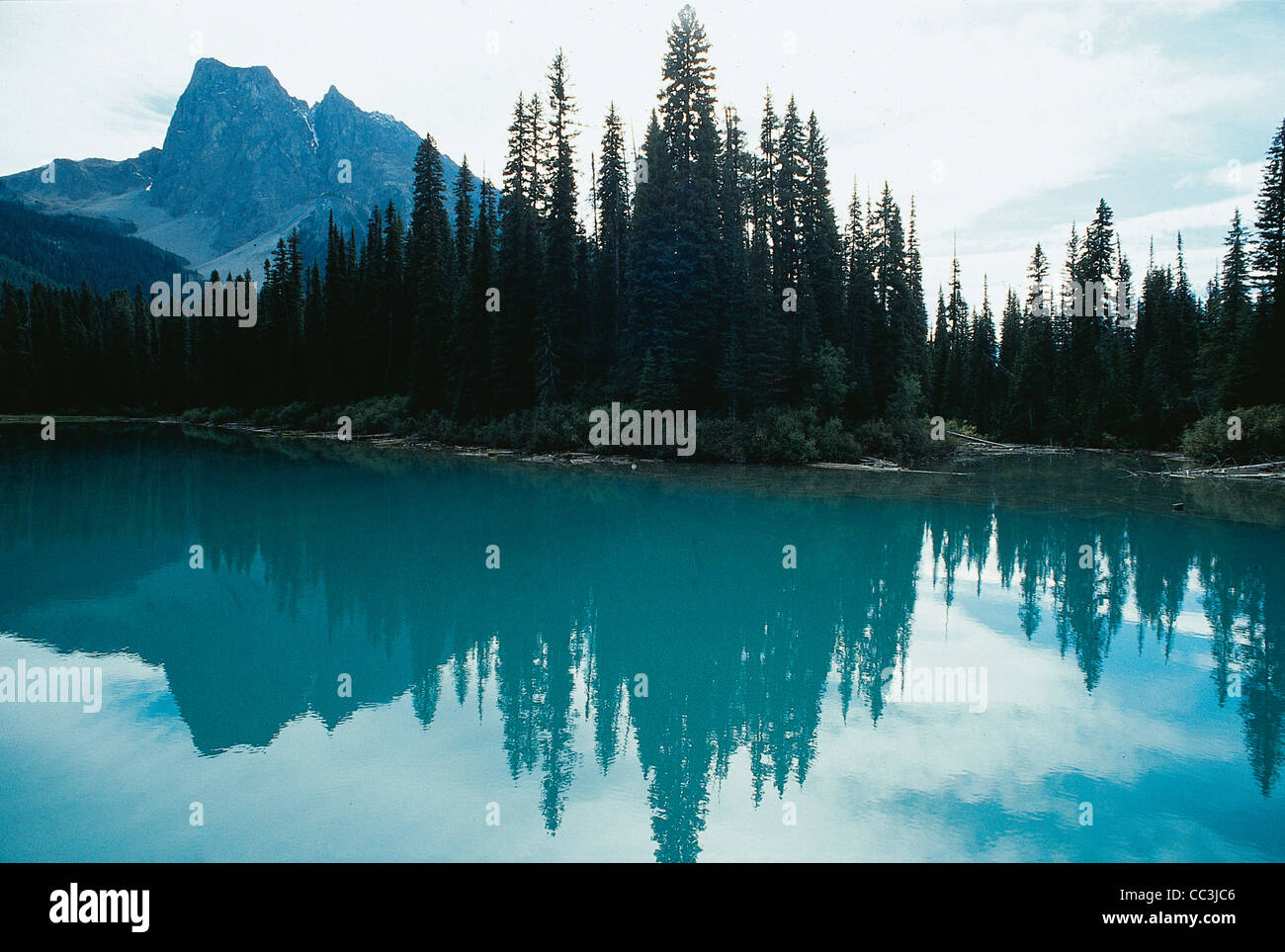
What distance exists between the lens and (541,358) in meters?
54.5

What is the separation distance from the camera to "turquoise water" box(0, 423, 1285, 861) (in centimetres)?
776

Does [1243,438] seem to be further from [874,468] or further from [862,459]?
[862,459]

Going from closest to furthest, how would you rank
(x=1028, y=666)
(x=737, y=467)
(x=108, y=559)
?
(x=1028, y=666) < (x=108, y=559) < (x=737, y=467)

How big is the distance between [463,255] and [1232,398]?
2287 inches

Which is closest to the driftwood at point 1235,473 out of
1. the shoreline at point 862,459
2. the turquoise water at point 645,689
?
the shoreline at point 862,459

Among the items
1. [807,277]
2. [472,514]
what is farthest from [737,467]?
[472,514]

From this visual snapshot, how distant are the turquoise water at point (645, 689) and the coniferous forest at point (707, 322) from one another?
2424cm

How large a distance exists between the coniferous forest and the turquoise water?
79.5ft

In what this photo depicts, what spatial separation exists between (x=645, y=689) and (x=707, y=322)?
3961 cm

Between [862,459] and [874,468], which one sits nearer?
[874,468]

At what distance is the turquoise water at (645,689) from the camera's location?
25.5ft

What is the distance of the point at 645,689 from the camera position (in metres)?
11.4

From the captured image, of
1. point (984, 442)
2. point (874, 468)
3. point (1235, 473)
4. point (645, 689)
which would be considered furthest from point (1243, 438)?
point (645, 689)

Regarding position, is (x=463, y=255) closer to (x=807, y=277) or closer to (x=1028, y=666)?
(x=807, y=277)
